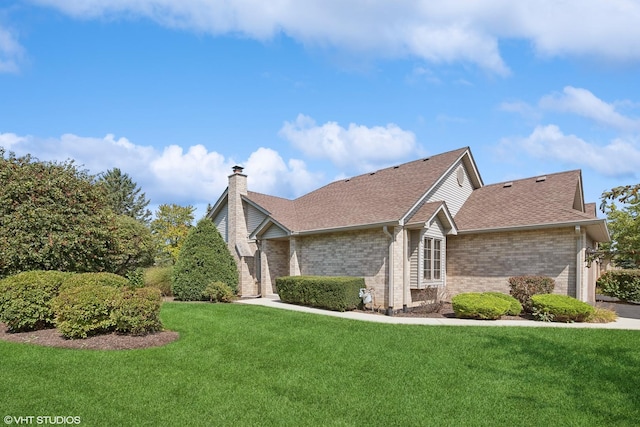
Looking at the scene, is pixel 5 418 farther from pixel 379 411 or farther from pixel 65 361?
pixel 379 411

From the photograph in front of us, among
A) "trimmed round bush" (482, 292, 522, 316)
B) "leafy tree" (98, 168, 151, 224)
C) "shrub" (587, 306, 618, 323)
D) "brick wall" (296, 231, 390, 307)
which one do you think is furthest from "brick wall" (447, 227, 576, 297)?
"leafy tree" (98, 168, 151, 224)

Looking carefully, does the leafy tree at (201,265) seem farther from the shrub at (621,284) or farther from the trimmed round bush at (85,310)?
the shrub at (621,284)

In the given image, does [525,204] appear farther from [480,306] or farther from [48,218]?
[48,218]

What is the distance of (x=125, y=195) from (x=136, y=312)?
4767 cm

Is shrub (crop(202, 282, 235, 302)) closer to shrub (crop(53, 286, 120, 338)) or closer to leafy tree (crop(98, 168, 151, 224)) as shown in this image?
shrub (crop(53, 286, 120, 338))

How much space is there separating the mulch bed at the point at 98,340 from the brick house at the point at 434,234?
815cm

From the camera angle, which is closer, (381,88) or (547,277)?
(381,88)

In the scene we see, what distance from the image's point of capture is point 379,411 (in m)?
5.59

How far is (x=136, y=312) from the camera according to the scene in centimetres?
938

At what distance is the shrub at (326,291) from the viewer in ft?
48.1

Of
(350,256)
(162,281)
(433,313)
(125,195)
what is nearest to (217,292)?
(162,281)

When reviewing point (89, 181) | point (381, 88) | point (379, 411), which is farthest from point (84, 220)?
point (379, 411)

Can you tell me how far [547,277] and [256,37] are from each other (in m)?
13.0

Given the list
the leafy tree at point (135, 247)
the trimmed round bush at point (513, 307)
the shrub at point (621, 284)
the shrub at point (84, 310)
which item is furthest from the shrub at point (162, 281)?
the shrub at point (621, 284)
